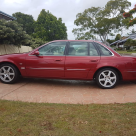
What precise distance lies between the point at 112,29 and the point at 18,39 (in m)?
30.8

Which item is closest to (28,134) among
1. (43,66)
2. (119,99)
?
(119,99)

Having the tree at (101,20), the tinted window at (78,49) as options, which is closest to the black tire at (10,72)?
the tinted window at (78,49)

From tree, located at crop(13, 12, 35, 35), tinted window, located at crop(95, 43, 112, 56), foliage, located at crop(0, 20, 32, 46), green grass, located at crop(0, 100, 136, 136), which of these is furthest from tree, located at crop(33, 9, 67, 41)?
green grass, located at crop(0, 100, 136, 136)

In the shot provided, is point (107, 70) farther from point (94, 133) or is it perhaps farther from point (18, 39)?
point (18, 39)

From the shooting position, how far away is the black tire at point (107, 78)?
455cm

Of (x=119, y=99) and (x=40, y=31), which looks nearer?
(x=119, y=99)

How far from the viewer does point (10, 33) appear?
8055 millimetres

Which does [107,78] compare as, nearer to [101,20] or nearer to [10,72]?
[10,72]

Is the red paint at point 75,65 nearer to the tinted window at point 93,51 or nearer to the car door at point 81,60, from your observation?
the car door at point 81,60

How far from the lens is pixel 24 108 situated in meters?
2.98

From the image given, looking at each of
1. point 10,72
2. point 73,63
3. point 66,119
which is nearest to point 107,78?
point 73,63

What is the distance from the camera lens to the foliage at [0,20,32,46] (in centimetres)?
796

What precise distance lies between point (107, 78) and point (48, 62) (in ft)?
6.34

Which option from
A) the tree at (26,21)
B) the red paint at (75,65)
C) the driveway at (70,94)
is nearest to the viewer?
the driveway at (70,94)
